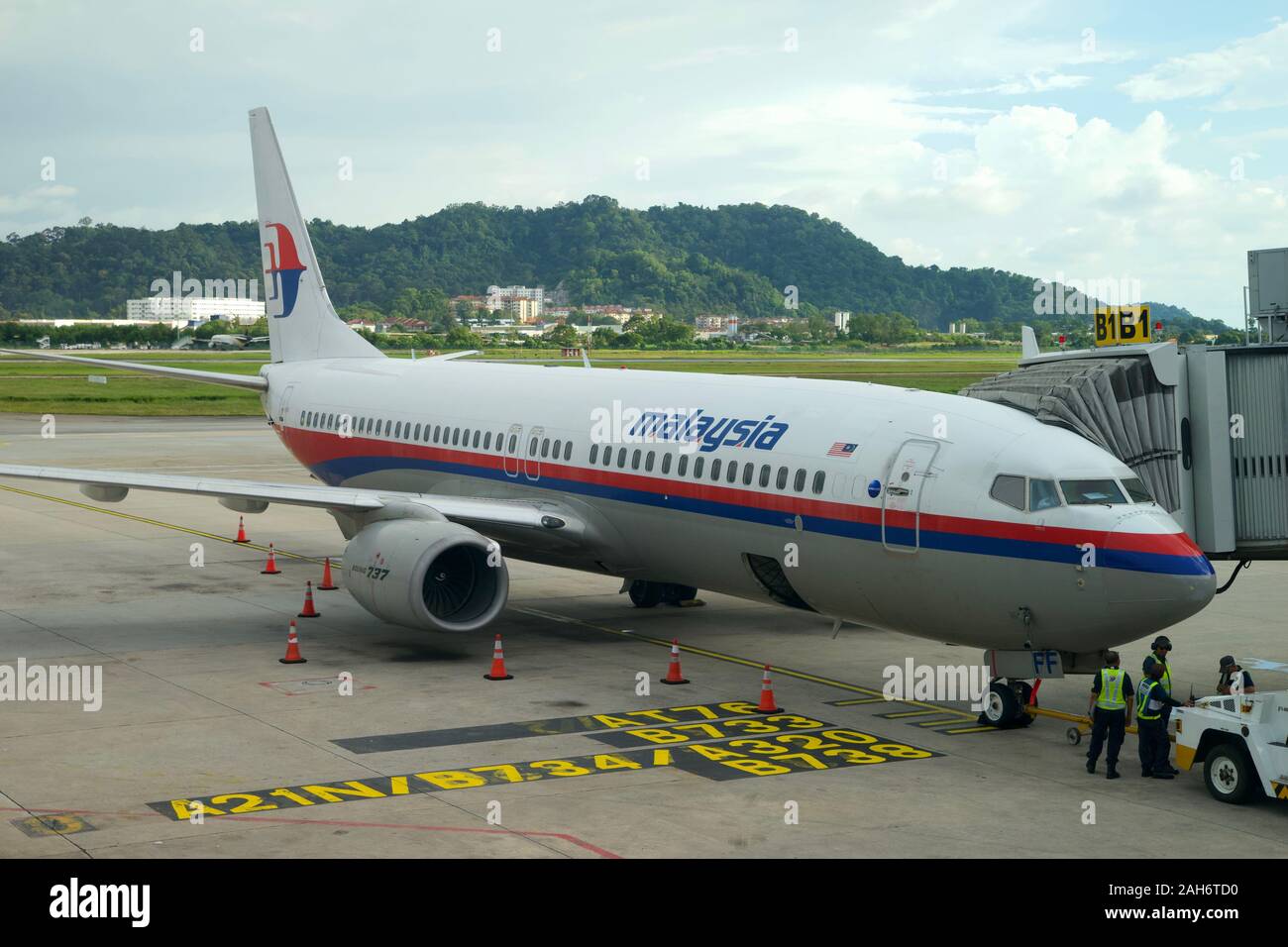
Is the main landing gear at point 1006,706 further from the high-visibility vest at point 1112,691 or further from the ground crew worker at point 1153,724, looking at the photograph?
the high-visibility vest at point 1112,691

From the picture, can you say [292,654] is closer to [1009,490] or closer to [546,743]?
[546,743]

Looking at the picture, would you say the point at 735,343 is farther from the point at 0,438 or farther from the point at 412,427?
the point at 412,427

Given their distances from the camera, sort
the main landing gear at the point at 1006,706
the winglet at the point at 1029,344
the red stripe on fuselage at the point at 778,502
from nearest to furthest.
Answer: the red stripe on fuselage at the point at 778,502
the main landing gear at the point at 1006,706
the winglet at the point at 1029,344

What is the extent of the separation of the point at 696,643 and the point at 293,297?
15314 mm

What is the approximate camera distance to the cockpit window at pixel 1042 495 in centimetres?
1712

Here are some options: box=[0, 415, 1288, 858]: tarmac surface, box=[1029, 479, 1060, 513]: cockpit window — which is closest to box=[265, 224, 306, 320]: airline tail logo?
box=[0, 415, 1288, 858]: tarmac surface

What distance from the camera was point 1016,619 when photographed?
1734 centimetres

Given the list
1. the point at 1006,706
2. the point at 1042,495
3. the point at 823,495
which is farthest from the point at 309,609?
the point at 1042,495

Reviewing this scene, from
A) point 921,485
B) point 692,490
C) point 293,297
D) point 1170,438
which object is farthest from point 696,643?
point 293,297

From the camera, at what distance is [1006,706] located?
60.2ft

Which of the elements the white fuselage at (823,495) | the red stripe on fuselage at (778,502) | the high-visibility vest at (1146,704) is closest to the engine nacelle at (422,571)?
the white fuselage at (823,495)

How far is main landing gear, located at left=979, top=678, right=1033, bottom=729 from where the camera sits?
60.2ft

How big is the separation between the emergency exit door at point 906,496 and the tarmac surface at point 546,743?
2.49 m

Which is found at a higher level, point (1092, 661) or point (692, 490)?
point (692, 490)
